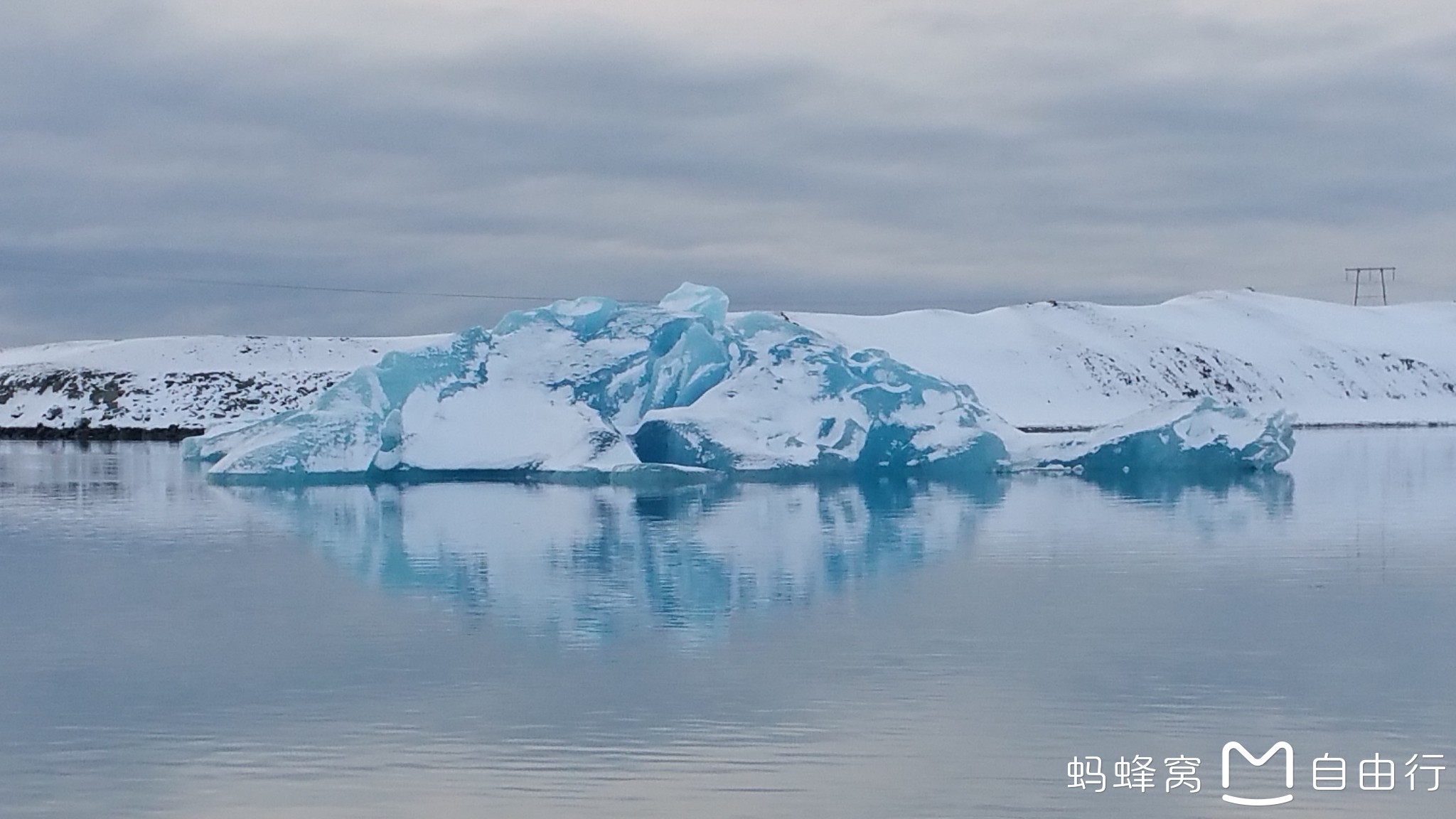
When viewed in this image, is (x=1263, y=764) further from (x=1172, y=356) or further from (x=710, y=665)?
(x=1172, y=356)

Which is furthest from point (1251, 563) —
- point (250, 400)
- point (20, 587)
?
point (250, 400)

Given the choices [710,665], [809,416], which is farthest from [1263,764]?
[809,416]

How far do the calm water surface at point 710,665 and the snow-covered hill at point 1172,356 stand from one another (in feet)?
145

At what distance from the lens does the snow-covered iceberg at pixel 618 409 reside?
24.8 m

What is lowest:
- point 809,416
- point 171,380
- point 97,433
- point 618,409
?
point 97,433

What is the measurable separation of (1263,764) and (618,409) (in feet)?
63.8

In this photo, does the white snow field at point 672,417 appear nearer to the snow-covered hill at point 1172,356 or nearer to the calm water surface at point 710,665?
the calm water surface at point 710,665

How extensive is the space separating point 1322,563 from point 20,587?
9924 mm

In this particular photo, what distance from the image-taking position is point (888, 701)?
8.02 meters

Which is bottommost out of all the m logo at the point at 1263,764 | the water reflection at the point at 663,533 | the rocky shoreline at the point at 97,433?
the m logo at the point at 1263,764

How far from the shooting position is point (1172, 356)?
243ft

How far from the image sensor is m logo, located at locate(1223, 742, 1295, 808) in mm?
6285

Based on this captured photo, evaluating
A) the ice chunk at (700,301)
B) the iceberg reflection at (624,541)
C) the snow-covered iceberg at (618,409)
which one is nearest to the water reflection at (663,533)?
the iceberg reflection at (624,541)

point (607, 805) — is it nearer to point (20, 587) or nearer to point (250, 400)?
point (20, 587)
